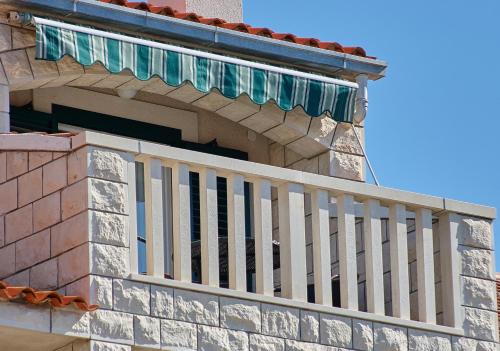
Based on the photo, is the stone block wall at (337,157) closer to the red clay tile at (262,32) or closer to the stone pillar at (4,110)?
the red clay tile at (262,32)

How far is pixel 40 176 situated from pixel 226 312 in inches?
75.1

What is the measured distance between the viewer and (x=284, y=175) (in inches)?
711

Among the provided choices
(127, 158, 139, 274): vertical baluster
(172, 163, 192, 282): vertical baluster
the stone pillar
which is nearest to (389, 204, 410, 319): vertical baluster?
(172, 163, 192, 282): vertical baluster

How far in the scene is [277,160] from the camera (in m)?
22.0

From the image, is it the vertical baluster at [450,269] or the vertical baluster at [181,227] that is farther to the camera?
the vertical baluster at [450,269]

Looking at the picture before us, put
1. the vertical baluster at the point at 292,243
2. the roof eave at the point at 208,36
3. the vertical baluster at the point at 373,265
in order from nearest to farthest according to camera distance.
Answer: the vertical baluster at the point at 292,243 → the vertical baluster at the point at 373,265 → the roof eave at the point at 208,36

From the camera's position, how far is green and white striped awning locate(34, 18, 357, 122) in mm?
19625

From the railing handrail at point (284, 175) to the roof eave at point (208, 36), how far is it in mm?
2189

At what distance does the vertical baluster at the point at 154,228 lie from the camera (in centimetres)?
1717

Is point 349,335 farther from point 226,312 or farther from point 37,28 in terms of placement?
point 37,28

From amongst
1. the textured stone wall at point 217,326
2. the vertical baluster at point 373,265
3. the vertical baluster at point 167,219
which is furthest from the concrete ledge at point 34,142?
the vertical baluster at point 373,265

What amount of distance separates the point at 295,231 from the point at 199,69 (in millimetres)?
2987

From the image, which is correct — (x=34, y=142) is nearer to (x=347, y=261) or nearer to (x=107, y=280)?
(x=107, y=280)

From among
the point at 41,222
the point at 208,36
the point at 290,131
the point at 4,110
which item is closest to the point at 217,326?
the point at 41,222
